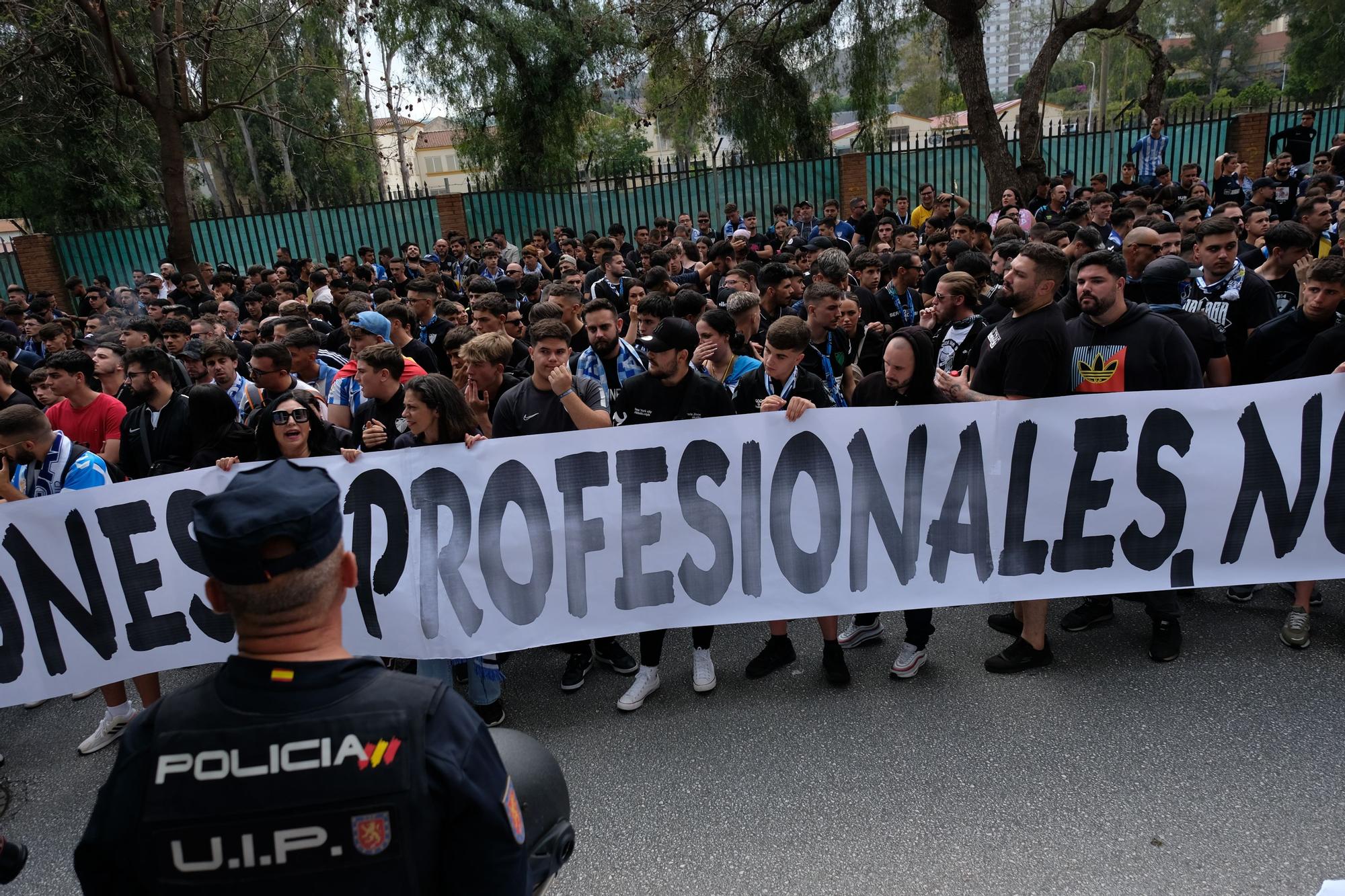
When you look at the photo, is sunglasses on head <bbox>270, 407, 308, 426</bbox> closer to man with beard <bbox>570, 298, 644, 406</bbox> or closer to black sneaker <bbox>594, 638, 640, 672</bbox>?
man with beard <bbox>570, 298, 644, 406</bbox>

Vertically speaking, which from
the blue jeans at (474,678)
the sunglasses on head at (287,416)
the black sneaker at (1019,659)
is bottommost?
the black sneaker at (1019,659)

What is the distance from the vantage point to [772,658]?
14.5ft

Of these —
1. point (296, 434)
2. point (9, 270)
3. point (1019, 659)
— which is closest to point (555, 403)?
point (296, 434)

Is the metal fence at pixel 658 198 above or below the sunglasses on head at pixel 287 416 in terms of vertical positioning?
above

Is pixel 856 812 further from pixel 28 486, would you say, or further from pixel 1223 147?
pixel 1223 147

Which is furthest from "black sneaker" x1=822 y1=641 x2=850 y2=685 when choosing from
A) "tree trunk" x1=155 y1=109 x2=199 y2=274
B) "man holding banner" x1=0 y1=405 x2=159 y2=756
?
"tree trunk" x1=155 y1=109 x2=199 y2=274

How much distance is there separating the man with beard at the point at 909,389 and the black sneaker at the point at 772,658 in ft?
0.88

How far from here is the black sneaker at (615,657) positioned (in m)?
4.57

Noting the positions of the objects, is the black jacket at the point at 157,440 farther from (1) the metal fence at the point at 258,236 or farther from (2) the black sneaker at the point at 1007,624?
(1) the metal fence at the point at 258,236

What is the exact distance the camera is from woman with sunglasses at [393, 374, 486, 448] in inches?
159

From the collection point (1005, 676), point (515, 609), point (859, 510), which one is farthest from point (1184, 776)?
point (515, 609)

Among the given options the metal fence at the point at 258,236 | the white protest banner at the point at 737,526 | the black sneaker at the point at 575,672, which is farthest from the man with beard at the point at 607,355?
the metal fence at the point at 258,236

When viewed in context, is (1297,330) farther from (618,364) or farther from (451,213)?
(451,213)

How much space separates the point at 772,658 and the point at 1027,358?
1.89 m
